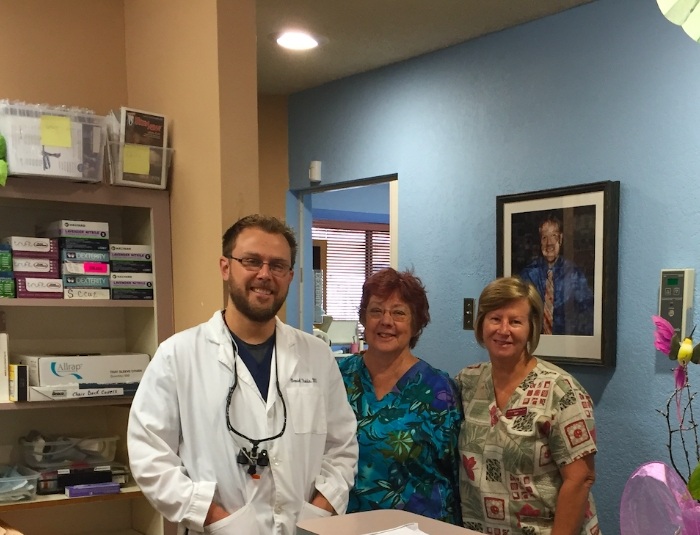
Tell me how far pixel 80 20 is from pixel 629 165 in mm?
2032

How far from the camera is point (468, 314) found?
308cm

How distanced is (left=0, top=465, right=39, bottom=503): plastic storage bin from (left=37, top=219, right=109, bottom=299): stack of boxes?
21.5 inches

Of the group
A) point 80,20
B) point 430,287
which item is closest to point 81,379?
point 80,20

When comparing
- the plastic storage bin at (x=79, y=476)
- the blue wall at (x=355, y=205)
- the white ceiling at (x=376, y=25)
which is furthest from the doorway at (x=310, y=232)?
the plastic storage bin at (x=79, y=476)

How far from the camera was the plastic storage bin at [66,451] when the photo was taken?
7.00 ft

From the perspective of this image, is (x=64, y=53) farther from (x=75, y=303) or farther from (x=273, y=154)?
(x=273, y=154)

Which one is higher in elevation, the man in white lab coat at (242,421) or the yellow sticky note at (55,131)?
the yellow sticky note at (55,131)

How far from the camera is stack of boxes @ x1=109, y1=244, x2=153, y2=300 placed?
7.18 ft

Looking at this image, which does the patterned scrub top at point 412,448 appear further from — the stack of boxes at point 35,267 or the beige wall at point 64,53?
the beige wall at point 64,53

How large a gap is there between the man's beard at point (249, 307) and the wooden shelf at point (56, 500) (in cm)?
86

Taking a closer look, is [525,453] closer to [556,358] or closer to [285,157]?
[556,358]

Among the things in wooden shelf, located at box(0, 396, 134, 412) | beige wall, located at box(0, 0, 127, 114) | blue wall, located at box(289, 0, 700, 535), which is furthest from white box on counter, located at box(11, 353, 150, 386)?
blue wall, located at box(289, 0, 700, 535)

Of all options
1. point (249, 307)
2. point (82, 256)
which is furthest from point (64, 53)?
point (249, 307)

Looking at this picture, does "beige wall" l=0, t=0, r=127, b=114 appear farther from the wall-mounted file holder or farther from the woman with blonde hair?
the woman with blonde hair
